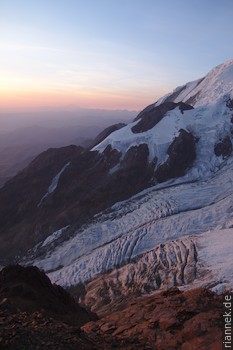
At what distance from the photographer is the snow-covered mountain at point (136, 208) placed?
30.5 m

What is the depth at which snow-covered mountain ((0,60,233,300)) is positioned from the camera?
30.5 metres

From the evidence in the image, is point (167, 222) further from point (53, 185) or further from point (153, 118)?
point (153, 118)

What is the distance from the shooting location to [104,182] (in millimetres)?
50969

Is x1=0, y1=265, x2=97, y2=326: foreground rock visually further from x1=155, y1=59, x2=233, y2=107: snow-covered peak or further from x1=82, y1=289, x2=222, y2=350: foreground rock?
x1=155, y1=59, x2=233, y2=107: snow-covered peak

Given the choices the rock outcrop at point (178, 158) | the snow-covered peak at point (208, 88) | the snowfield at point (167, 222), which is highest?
the snow-covered peak at point (208, 88)

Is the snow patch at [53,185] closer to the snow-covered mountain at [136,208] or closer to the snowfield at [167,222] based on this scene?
the snow-covered mountain at [136,208]

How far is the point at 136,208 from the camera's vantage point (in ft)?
140

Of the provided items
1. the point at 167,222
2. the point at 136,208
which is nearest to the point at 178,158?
the point at 136,208

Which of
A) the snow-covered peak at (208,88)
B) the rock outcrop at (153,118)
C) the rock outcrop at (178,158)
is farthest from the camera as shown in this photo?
the snow-covered peak at (208,88)

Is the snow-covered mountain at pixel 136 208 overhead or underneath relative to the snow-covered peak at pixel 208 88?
underneath

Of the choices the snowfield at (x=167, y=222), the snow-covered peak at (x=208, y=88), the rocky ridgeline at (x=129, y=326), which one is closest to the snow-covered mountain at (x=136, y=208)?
the snowfield at (x=167, y=222)

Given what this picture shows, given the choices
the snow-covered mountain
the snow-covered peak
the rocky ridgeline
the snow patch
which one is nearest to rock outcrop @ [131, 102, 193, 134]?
the snow-covered mountain

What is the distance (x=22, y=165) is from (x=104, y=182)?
234 ft

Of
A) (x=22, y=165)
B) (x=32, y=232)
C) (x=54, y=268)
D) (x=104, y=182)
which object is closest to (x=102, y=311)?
(x=54, y=268)
